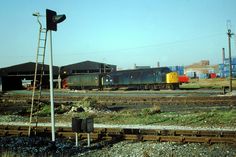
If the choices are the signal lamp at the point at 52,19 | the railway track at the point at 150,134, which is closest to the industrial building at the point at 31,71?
the railway track at the point at 150,134

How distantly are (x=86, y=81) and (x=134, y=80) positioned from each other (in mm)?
10621

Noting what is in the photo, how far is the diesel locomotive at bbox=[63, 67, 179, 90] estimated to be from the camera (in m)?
47.1

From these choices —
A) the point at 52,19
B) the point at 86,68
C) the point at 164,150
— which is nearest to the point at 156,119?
the point at 164,150

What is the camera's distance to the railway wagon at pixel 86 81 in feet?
183

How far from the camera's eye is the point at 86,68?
74.2m

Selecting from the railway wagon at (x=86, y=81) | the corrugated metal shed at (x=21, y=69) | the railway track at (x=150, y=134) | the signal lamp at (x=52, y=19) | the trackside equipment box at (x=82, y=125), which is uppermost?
the corrugated metal shed at (x=21, y=69)

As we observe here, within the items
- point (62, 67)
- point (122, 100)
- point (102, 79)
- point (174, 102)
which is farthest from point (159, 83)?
point (62, 67)

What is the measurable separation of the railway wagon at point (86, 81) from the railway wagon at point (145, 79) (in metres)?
2.34

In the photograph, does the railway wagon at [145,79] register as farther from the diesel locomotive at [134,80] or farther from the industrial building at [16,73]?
the industrial building at [16,73]

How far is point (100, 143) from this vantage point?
1230 centimetres

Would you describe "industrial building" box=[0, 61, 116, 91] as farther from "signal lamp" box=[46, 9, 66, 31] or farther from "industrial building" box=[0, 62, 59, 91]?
"signal lamp" box=[46, 9, 66, 31]

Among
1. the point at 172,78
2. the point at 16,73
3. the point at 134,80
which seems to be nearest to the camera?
the point at 172,78

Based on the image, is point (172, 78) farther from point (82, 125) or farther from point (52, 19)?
point (52, 19)

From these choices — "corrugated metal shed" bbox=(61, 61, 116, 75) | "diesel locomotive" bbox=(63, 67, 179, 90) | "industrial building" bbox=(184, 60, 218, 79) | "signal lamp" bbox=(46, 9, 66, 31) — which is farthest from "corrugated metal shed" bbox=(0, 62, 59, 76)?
"signal lamp" bbox=(46, 9, 66, 31)
